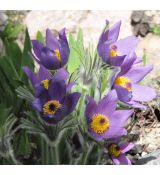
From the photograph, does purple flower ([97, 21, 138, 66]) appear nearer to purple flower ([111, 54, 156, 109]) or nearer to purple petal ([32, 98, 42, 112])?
purple flower ([111, 54, 156, 109])

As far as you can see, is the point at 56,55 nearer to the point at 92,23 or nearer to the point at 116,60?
the point at 116,60

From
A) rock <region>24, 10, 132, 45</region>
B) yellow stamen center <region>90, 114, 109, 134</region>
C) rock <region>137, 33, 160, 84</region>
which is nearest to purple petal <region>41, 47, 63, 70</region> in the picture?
yellow stamen center <region>90, 114, 109, 134</region>

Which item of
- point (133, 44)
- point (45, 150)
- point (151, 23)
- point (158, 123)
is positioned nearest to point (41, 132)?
point (45, 150)

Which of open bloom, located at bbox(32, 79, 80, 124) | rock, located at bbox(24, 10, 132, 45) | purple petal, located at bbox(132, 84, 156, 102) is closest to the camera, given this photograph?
open bloom, located at bbox(32, 79, 80, 124)

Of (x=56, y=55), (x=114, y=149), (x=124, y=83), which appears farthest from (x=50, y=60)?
(x=114, y=149)

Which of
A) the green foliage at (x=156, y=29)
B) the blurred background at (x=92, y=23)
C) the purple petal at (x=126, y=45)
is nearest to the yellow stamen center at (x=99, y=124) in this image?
the purple petal at (x=126, y=45)

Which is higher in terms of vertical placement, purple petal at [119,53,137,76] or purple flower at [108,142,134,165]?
purple petal at [119,53,137,76]

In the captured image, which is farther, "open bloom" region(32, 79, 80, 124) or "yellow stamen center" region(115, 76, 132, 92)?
"yellow stamen center" region(115, 76, 132, 92)
